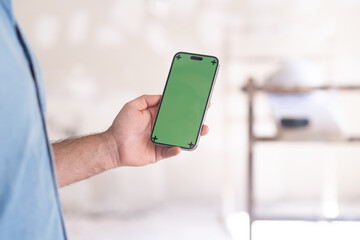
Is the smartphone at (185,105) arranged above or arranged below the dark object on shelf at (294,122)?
above

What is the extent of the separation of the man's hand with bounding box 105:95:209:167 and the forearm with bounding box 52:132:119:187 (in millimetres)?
13

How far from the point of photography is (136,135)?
0.88 meters

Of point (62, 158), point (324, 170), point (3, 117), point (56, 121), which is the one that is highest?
point (3, 117)

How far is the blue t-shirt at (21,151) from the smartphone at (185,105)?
1.11 ft

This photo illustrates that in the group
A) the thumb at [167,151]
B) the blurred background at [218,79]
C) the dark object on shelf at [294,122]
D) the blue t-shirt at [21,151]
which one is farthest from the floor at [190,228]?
the blue t-shirt at [21,151]

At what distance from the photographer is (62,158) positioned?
0.83 meters

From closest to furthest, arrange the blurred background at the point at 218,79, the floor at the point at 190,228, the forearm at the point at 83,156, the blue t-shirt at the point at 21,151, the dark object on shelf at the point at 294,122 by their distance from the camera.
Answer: the blue t-shirt at the point at 21,151 < the forearm at the point at 83,156 < the dark object on shelf at the point at 294,122 < the floor at the point at 190,228 < the blurred background at the point at 218,79

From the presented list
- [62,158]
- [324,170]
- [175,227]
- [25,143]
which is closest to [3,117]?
[25,143]

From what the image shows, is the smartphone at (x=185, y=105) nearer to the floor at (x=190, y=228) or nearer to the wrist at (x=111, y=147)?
the wrist at (x=111, y=147)

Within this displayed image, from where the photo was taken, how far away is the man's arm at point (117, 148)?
844 mm

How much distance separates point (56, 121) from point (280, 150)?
118cm

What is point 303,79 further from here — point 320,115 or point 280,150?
point 280,150

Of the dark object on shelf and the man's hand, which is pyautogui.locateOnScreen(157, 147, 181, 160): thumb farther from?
the dark object on shelf

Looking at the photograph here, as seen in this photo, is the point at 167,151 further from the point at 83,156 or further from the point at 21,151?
the point at 21,151
